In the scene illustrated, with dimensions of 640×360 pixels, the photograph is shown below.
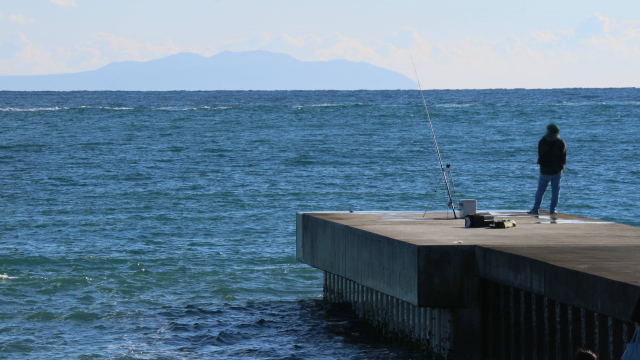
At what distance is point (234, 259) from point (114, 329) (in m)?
6.05

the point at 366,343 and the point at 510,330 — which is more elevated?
the point at 510,330

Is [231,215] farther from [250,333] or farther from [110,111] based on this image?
[110,111]

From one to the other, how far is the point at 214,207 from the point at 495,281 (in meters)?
19.3

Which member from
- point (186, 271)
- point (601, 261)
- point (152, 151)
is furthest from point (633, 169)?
point (601, 261)

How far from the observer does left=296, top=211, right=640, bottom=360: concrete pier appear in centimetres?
897

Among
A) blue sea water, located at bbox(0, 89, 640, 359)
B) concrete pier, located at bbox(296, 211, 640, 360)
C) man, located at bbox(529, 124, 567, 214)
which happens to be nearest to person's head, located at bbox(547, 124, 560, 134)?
man, located at bbox(529, 124, 567, 214)

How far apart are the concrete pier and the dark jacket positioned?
995 mm

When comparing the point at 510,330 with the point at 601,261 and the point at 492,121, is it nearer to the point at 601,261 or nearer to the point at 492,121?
the point at 601,261

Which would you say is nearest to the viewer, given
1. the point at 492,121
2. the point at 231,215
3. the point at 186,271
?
the point at 186,271

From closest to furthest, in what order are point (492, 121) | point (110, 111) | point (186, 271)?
point (186, 271) < point (492, 121) < point (110, 111)

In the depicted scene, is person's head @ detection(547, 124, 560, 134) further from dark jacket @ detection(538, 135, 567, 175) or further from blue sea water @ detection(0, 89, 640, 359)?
blue sea water @ detection(0, 89, 640, 359)

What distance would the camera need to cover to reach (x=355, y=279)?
12.7 m

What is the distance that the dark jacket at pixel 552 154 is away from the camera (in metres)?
14.5

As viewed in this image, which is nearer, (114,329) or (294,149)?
(114,329)
